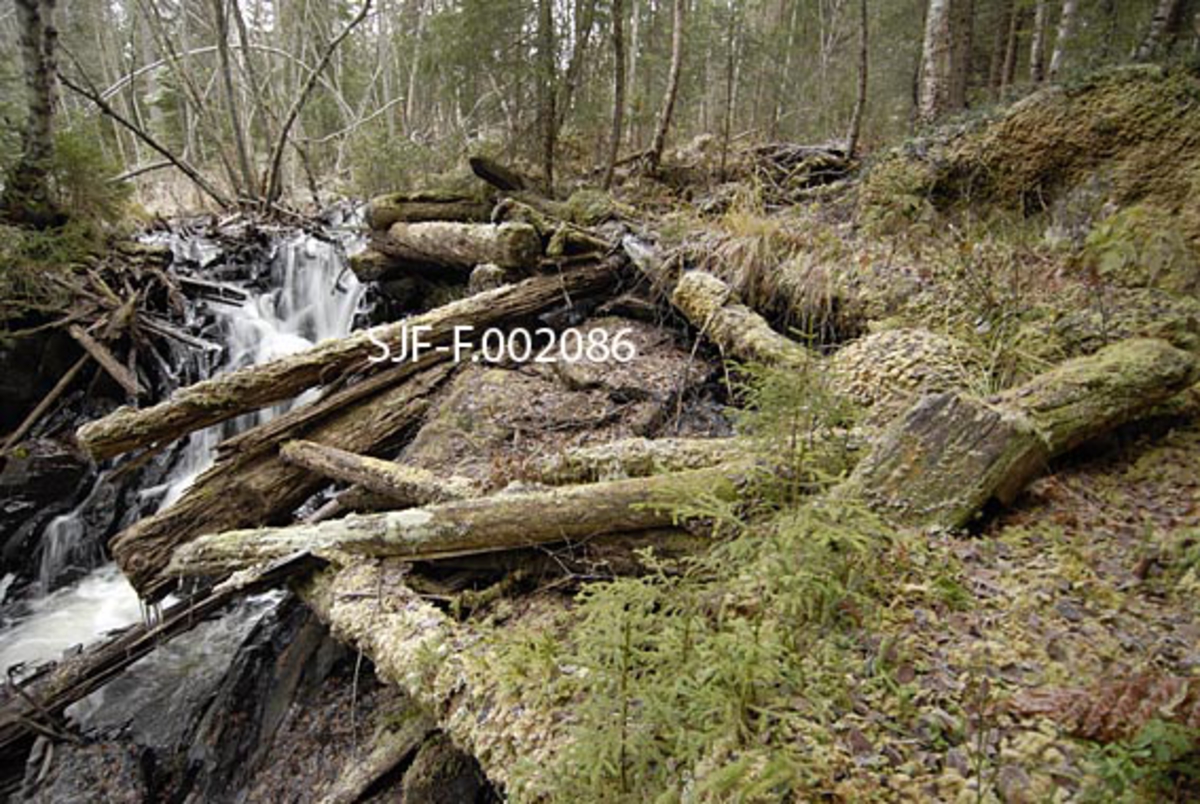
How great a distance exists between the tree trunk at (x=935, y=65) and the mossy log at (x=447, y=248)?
5561mm

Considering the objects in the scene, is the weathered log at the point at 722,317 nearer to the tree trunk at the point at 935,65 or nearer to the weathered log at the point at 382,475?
the weathered log at the point at 382,475

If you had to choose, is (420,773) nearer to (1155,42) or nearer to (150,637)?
(150,637)

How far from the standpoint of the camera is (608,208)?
8.20 meters

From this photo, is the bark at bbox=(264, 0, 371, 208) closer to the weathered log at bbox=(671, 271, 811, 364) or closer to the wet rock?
the weathered log at bbox=(671, 271, 811, 364)

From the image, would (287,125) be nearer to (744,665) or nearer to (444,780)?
(444,780)

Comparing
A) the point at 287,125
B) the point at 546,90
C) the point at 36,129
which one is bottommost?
the point at 36,129

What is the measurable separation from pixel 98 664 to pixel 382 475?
86.8 inches

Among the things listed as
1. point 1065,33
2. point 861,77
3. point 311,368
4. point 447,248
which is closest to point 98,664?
point 311,368

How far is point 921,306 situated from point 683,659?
3.56 meters

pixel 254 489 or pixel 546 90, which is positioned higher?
pixel 546 90

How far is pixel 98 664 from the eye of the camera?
4.07 metres

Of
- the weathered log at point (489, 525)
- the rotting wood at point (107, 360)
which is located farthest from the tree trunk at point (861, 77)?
the rotting wood at point (107, 360)

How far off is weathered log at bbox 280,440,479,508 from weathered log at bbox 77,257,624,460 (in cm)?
73

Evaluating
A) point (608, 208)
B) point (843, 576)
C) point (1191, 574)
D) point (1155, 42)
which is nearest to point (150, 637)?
point (843, 576)
